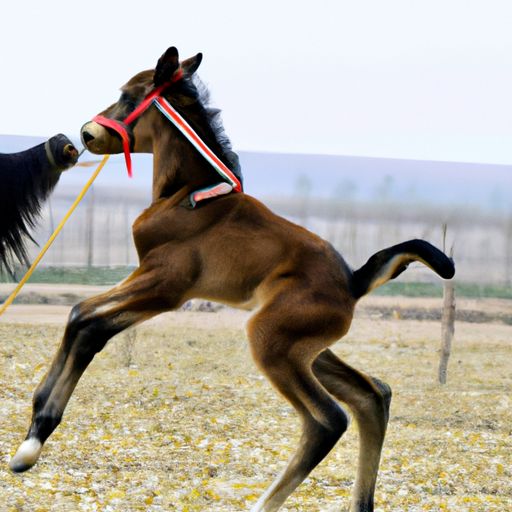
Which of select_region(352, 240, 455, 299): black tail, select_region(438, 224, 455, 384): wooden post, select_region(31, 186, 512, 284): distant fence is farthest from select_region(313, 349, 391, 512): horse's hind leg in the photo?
select_region(438, 224, 455, 384): wooden post

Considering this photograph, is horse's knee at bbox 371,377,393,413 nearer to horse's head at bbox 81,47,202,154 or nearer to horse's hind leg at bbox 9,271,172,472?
horse's hind leg at bbox 9,271,172,472

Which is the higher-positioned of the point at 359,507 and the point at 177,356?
the point at 359,507

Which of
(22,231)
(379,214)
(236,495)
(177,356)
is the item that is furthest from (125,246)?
(22,231)

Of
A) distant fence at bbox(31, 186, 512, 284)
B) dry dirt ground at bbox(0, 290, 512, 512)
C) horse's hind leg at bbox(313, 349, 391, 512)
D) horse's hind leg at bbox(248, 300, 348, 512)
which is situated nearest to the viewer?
horse's hind leg at bbox(248, 300, 348, 512)

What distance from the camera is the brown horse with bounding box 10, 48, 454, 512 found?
2947 mm

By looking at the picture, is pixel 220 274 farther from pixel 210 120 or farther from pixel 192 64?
pixel 192 64

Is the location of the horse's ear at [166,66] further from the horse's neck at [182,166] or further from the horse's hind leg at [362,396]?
the horse's hind leg at [362,396]

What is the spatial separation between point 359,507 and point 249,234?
1293mm

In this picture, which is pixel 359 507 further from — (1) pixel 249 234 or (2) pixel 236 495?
(2) pixel 236 495

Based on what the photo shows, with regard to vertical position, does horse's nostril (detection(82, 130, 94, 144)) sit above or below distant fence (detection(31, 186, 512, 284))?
above

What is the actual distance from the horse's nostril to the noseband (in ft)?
0.20

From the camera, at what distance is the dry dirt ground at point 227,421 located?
507cm

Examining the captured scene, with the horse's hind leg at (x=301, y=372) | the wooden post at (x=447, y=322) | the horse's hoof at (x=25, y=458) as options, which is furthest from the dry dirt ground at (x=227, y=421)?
the horse's hoof at (x=25, y=458)

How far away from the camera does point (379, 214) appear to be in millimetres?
8172
